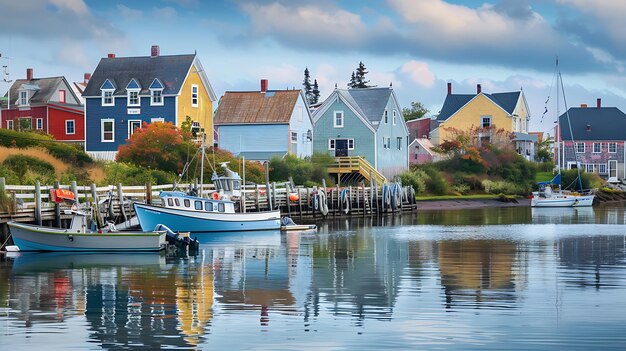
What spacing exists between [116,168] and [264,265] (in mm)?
25248

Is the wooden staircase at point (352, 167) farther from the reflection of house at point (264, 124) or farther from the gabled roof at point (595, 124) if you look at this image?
the gabled roof at point (595, 124)

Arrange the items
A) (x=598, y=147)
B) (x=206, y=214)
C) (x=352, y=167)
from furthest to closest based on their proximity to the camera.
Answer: (x=598, y=147)
(x=352, y=167)
(x=206, y=214)

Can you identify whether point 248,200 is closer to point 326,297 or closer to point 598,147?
point 326,297

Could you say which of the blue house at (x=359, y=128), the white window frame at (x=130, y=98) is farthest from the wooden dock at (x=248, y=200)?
the white window frame at (x=130, y=98)

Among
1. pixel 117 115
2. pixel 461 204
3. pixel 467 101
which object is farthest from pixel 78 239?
pixel 467 101

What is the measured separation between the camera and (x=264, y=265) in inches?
1415

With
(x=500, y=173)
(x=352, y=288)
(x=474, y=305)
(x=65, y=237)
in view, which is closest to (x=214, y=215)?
(x=65, y=237)

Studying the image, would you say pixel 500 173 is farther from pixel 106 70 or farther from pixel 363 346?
pixel 363 346

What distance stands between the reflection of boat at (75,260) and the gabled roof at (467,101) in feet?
269

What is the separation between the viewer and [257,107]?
3415 inches

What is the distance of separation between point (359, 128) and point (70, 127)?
24.5 metres

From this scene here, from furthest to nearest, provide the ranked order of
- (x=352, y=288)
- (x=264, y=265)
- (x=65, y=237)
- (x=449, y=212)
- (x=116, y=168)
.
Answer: (x=449, y=212)
(x=116, y=168)
(x=65, y=237)
(x=264, y=265)
(x=352, y=288)

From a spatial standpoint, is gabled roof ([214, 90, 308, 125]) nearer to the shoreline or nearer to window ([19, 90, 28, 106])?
the shoreline

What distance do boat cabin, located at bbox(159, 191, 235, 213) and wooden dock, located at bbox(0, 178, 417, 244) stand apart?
179 centimetres
